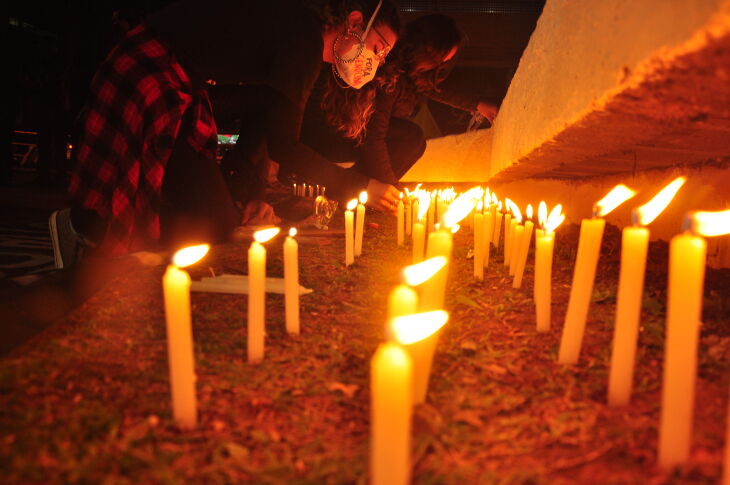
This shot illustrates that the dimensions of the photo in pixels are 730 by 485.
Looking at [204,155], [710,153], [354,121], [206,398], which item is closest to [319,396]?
[206,398]

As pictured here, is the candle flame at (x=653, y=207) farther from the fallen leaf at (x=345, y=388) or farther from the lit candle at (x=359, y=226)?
the lit candle at (x=359, y=226)

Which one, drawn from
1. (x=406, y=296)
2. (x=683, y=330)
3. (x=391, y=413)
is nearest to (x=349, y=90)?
(x=406, y=296)

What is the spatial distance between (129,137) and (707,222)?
9.24 feet

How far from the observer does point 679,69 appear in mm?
983

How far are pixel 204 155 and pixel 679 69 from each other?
2990mm

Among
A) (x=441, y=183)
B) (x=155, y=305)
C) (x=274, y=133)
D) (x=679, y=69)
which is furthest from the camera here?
(x=441, y=183)

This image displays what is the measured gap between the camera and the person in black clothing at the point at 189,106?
9.26 feet

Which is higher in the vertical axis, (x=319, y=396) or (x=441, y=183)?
(x=441, y=183)

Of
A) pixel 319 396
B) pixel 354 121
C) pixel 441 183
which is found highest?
pixel 354 121

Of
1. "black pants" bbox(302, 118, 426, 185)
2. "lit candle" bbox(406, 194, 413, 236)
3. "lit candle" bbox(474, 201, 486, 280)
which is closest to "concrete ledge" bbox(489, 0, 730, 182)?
"lit candle" bbox(474, 201, 486, 280)

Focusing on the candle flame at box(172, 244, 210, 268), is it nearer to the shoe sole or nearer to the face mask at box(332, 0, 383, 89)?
the shoe sole

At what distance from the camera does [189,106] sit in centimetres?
325

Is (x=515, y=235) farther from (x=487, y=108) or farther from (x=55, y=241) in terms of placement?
(x=487, y=108)

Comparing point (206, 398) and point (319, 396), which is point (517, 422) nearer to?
point (319, 396)
